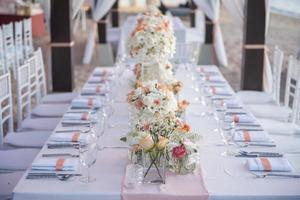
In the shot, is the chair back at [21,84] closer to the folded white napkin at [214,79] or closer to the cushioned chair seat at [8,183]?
the cushioned chair seat at [8,183]

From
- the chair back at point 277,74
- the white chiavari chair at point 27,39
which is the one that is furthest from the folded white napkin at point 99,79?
the white chiavari chair at point 27,39

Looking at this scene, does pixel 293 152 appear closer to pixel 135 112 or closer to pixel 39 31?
pixel 135 112

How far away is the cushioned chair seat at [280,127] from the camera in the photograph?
4.02 meters

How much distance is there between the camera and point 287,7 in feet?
54.2

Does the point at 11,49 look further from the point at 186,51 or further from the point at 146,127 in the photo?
the point at 146,127

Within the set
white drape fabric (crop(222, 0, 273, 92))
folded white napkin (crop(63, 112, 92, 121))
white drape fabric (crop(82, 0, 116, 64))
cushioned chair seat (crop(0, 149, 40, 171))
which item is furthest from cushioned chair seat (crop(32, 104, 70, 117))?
white drape fabric (crop(82, 0, 116, 64))

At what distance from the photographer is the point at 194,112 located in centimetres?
384

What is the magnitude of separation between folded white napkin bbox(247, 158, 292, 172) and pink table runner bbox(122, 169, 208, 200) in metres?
0.31

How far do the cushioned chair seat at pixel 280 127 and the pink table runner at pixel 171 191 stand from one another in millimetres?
1639

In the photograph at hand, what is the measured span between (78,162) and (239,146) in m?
0.93

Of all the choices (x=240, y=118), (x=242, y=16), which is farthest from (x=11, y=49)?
(x=240, y=118)

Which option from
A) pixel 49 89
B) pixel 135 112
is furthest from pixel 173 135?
pixel 49 89

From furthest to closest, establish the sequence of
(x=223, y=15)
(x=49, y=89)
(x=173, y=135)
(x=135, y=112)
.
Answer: (x=223, y=15)
(x=49, y=89)
(x=135, y=112)
(x=173, y=135)

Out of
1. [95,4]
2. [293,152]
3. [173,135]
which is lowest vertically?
[293,152]
